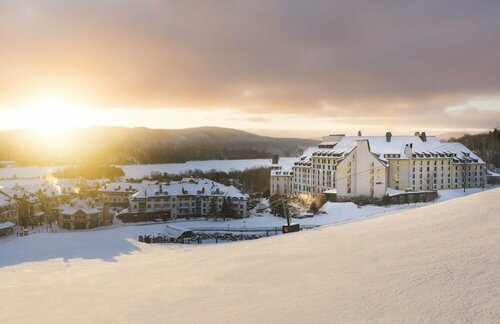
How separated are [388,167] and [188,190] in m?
27.4

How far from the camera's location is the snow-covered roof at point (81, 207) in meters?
46.4

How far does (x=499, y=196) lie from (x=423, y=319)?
1352 cm

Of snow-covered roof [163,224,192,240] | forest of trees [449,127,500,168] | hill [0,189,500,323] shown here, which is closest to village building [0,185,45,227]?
snow-covered roof [163,224,192,240]

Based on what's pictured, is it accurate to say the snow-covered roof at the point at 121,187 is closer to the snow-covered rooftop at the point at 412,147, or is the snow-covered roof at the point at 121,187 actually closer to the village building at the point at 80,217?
the village building at the point at 80,217

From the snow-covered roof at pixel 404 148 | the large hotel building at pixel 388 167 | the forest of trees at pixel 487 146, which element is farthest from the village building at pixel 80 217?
the forest of trees at pixel 487 146

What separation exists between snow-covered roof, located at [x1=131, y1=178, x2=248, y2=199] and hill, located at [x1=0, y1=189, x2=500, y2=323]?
118ft

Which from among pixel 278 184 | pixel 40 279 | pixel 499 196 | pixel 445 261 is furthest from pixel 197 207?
pixel 445 261

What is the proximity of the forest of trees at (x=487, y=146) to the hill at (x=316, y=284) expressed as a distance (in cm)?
7602

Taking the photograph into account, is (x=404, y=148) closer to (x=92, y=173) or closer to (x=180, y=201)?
(x=180, y=201)

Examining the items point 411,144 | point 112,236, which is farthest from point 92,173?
point 411,144

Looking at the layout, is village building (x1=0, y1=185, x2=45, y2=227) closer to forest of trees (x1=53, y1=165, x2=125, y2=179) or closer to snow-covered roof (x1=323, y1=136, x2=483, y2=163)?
snow-covered roof (x1=323, y1=136, x2=483, y2=163)

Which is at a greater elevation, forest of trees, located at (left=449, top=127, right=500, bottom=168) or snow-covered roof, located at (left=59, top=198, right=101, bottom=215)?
forest of trees, located at (left=449, top=127, right=500, bottom=168)

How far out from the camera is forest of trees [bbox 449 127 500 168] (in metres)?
85.5

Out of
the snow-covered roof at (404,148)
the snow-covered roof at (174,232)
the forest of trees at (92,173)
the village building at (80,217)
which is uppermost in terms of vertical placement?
the snow-covered roof at (404,148)
